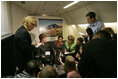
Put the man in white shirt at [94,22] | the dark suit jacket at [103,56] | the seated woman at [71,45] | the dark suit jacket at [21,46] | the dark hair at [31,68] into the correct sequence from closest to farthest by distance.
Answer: the dark suit jacket at [103,56] → the dark hair at [31,68] → the dark suit jacket at [21,46] → the man in white shirt at [94,22] → the seated woman at [71,45]

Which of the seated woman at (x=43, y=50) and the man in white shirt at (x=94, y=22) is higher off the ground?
the man in white shirt at (x=94, y=22)

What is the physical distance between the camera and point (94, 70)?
117 centimetres

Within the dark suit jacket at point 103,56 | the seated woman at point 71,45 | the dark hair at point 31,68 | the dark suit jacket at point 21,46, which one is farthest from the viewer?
the seated woman at point 71,45

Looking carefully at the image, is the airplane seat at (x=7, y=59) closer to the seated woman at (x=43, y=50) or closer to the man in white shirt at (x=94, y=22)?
the seated woman at (x=43, y=50)

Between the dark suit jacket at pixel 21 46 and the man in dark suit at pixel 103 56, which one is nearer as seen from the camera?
the man in dark suit at pixel 103 56

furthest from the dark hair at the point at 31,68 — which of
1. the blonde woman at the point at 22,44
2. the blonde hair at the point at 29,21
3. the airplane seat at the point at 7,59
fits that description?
the blonde hair at the point at 29,21

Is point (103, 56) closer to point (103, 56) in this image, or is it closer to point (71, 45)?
point (103, 56)

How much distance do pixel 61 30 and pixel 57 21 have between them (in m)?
0.57

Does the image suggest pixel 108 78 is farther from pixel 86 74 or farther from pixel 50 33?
pixel 50 33

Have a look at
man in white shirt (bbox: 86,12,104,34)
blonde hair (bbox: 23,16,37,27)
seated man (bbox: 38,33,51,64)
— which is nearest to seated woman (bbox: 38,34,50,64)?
seated man (bbox: 38,33,51,64)

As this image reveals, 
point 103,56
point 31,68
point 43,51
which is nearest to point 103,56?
point 103,56

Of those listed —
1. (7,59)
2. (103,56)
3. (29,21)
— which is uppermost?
(29,21)

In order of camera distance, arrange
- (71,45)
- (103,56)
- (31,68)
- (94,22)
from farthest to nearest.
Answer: (71,45)
(94,22)
(31,68)
(103,56)

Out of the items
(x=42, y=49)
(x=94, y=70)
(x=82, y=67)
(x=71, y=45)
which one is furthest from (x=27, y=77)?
(x=71, y=45)
